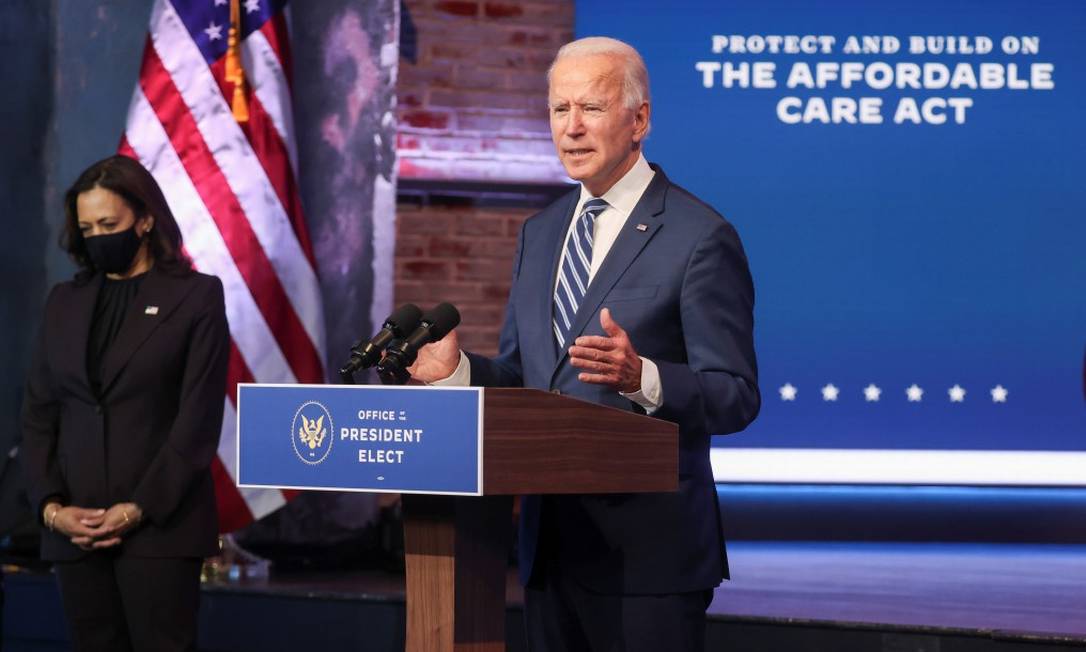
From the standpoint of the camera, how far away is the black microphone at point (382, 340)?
1.84 metres

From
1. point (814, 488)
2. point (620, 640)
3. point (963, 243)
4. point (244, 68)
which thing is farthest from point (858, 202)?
point (620, 640)

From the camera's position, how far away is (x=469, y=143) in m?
5.59

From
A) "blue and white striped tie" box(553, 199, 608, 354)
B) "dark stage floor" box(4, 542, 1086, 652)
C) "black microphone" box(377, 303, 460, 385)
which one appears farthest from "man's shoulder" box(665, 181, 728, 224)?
"dark stage floor" box(4, 542, 1086, 652)

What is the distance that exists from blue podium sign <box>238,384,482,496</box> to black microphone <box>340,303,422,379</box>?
0.20ft

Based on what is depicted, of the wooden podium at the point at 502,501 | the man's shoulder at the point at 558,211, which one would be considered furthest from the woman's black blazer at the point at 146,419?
the wooden podium at the point at 502,501

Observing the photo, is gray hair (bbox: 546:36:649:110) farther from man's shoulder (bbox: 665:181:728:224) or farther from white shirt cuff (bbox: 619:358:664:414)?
white shirt cuff (bbox: 619:358:664:414)

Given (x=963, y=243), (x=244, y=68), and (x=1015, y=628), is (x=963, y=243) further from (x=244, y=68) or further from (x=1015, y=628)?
(x=244, y=68)

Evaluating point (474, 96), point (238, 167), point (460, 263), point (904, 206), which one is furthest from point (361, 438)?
point (904, 206)

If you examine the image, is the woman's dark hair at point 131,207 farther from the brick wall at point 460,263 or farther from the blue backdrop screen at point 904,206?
the blue backdrop screen at point 904,206

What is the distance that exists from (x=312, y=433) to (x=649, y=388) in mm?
476

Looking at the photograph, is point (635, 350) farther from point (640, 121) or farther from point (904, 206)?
point (904, 206)

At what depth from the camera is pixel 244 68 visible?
4879 millimetres

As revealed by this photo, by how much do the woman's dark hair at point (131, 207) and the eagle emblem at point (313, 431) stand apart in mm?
1615

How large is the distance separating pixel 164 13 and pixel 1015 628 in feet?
11.4
